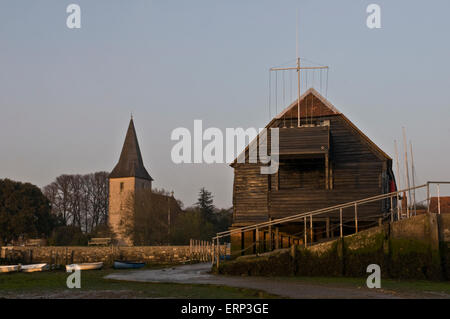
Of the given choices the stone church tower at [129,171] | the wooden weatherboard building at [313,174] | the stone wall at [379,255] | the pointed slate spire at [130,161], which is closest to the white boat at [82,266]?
the wooden weatherboard building at [313,174]

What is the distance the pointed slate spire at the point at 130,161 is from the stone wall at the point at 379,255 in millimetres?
78605

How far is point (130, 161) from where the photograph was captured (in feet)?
338

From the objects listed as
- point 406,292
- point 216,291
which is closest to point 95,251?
point 216,291

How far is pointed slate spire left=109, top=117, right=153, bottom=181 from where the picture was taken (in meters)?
101

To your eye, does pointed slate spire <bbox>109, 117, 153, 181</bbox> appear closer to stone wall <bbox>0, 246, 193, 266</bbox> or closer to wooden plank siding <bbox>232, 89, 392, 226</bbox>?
stone wall <bbox>0, 246, 193, 266</bbox>

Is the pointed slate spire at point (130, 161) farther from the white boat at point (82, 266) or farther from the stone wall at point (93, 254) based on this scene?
the white boat at point (82, 266)

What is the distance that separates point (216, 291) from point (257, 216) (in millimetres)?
13746

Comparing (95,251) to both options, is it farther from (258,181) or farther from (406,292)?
(406,292)

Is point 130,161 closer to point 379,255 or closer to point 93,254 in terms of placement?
point 93,254

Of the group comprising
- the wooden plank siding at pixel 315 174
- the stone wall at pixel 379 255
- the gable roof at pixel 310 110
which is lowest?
the stone wall at pixel 379 255

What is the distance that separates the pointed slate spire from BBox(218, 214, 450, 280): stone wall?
7860cm

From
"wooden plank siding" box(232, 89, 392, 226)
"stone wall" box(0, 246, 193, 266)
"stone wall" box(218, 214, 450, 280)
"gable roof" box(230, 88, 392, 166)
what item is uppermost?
"gable roof" box(230, 88, 392, 166)

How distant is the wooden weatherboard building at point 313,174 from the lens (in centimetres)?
2866

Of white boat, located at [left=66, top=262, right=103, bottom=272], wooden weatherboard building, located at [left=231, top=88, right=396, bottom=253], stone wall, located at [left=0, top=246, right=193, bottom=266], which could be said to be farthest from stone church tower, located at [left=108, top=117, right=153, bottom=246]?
wooden weatherboard building, located at [left=231, top=88, right=396, bottom=253]
